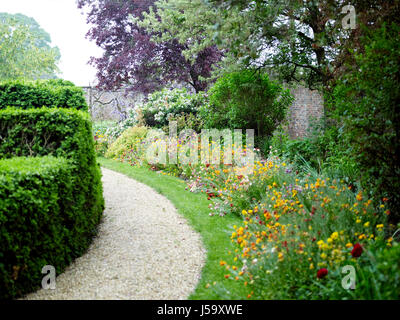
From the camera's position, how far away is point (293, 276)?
3.07 metres

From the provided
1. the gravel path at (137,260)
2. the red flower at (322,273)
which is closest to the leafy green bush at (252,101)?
the gravel path at (137,260)

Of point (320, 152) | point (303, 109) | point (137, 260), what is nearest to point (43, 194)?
point (137, 260)

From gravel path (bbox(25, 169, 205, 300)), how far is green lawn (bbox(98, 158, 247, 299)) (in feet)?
0.35

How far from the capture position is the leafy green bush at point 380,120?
343 centimetres

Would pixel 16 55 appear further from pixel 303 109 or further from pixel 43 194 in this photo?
pixel 43 194

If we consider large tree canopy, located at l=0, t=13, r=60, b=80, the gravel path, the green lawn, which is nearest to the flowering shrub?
the green lawn

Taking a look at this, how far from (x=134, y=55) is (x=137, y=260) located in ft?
36.4

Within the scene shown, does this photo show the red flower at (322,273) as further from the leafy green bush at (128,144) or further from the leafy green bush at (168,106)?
the leafy green bush at (168,106)

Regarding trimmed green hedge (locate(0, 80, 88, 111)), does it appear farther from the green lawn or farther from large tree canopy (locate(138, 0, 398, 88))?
large tree canopy (locate(138, 0, 398, 88))

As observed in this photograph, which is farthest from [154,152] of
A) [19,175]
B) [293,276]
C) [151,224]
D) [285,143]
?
[293,276]

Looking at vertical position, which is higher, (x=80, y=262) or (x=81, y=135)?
(x=81, y=135)
